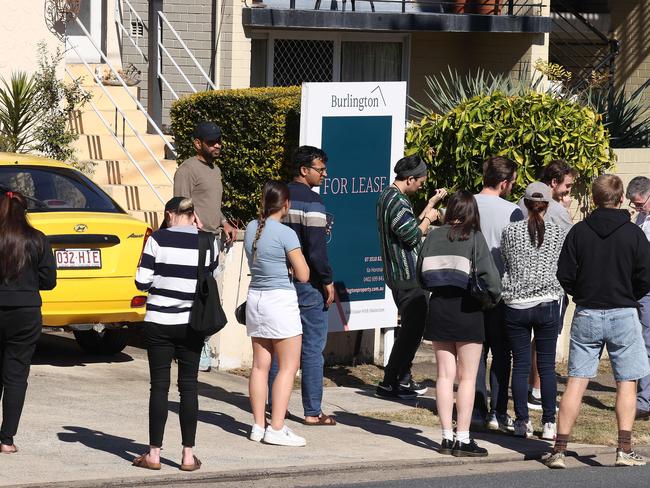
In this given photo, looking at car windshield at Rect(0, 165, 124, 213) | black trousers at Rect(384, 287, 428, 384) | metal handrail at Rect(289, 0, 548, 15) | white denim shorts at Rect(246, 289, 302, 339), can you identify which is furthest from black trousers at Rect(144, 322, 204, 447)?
metal handrail at Rect(289, 0, 548, 15)

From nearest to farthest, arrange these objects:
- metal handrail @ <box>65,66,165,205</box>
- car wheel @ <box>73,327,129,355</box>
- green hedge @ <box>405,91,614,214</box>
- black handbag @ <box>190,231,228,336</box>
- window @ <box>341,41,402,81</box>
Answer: black handbag @ <box>190,231,228,336</box> → car wheel @ <box>73,327,129,355</box> → green hedge @ <box>405,91,614,214</box> → metal handrail @ <box>65,66,165,205</box> → window @ <box>341,41,402,81</box>

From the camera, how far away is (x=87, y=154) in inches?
604

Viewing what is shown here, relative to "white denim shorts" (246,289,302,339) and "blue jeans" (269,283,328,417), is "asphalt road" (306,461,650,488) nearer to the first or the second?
"white denim shorts" (246,289,302,339)

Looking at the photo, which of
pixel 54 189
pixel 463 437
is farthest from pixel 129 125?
pixel 463 437

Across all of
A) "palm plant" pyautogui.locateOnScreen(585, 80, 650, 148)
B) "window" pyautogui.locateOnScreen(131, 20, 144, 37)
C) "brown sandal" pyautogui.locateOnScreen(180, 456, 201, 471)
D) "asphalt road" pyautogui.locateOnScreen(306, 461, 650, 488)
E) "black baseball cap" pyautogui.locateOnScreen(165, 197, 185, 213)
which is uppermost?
"window" pyautogui.locateOnScreen(131, 20, 144, 37)

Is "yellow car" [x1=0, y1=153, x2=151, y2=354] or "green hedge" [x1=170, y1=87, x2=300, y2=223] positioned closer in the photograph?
"yellow car" [x1=0, y1=153, x2=151, y2=354]

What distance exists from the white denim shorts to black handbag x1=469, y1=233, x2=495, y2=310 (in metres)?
1.20

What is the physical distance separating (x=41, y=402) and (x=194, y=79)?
888 centimetres

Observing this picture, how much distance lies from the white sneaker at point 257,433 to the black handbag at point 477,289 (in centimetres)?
172

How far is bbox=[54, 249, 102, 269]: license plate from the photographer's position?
34.9 ft

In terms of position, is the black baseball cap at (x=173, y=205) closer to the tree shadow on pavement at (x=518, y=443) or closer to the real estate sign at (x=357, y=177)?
the tree shadow on pavement at (x=518, y=443)

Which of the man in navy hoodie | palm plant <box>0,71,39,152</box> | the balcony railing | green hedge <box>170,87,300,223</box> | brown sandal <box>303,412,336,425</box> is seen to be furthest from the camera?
the balcony railing

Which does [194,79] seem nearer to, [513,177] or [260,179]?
[260,179]

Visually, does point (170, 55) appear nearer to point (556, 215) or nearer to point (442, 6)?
point (442, 6)
